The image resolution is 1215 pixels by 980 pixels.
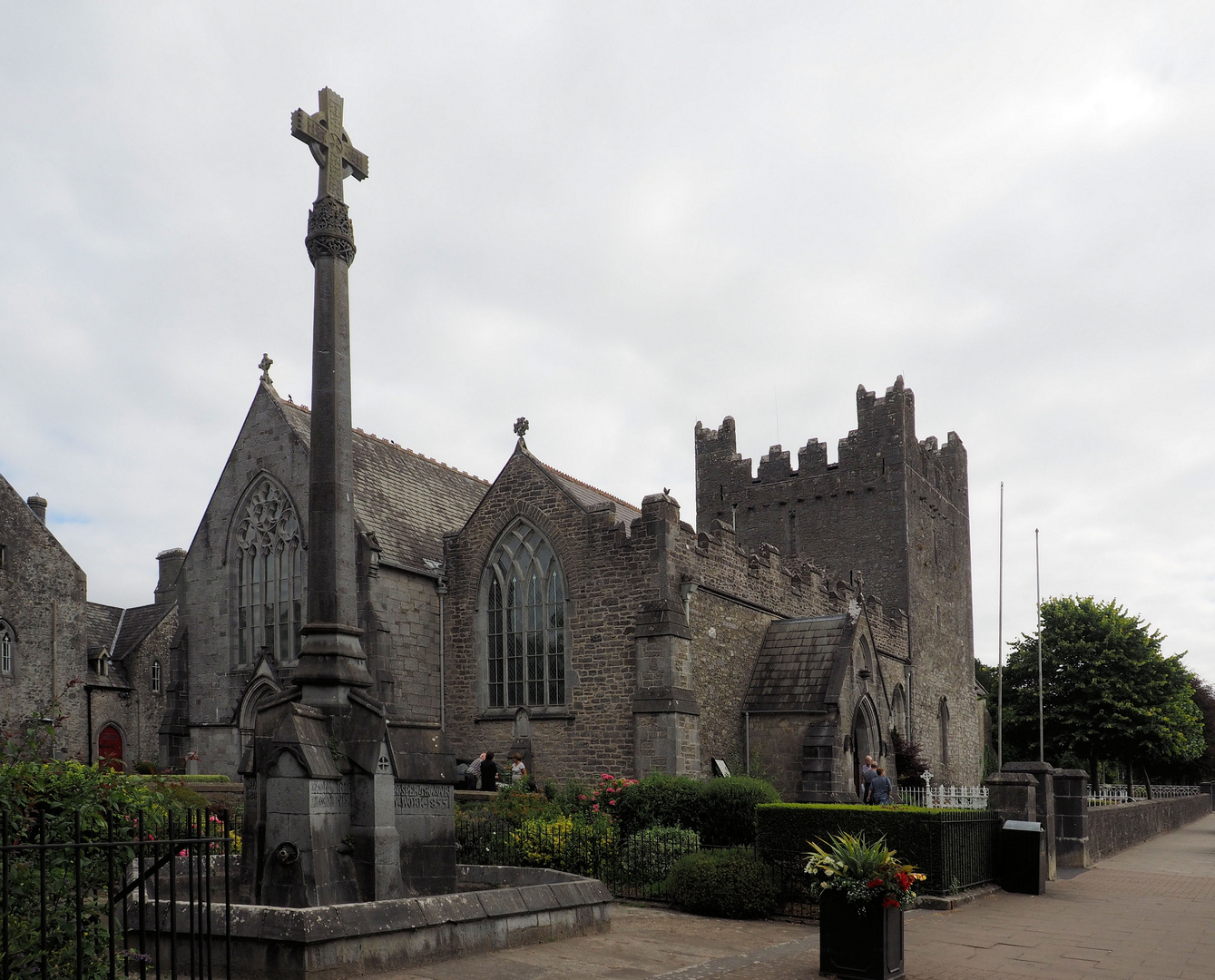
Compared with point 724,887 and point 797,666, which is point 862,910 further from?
point 797,666

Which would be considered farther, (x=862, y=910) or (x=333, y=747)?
(x=333, y=747)

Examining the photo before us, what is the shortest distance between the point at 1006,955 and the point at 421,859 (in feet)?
20.3

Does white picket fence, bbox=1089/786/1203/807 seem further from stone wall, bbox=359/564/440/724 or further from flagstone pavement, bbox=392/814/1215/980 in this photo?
stone wall, bbox=359/564/440/724

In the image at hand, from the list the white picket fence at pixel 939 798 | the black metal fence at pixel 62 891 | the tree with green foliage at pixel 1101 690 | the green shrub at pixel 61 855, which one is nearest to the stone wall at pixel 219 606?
the white picket fence at pixel 939 798

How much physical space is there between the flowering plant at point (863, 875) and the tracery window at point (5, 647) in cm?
2793

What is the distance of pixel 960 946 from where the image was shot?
11.5m

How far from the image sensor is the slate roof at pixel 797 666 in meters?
23.3

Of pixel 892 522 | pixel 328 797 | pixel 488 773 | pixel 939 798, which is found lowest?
pixel 939 798

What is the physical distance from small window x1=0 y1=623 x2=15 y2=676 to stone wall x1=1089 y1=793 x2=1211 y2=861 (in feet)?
93.8

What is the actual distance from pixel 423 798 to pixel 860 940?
4.70 m

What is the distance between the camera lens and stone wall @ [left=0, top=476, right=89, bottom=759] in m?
30.7

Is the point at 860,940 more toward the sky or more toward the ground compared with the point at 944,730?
more toward the sky

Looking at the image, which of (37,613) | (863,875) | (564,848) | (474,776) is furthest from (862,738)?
(37,613)

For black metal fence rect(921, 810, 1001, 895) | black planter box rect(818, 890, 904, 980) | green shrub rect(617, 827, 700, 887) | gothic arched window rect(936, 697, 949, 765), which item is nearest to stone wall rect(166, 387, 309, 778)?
green shrub rect(617, 827, 700, 887)
